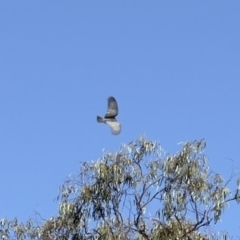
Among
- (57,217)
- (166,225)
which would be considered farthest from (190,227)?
(57,217)

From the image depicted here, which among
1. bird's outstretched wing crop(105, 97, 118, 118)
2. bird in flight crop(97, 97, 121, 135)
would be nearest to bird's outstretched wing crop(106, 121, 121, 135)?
bird in flight crop(97, 97, 121, 135)

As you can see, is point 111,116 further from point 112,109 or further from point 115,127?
point 115,127

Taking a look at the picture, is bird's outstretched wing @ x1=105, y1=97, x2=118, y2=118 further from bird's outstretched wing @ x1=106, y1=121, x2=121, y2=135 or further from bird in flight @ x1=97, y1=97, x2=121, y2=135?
bird's outstretched wing @ x1=106, y1=121, x2=121, y2=135

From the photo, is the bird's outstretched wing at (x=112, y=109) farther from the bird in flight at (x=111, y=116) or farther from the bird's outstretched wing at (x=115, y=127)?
the bird's outstretched wing at (x=115, y=127)

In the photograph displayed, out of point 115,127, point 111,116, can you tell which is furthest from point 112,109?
point 115,127

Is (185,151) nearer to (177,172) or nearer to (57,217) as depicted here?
(177,172)

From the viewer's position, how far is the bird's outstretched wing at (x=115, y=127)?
12152 mm

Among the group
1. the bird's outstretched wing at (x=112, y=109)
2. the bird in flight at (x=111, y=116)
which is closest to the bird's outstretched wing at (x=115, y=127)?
the bird in flight at (x=111, y=116)

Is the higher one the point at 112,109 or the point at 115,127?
the point at 112,109

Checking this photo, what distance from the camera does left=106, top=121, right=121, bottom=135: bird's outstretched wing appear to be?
39.9 ft

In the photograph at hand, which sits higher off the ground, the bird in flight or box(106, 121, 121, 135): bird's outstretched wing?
the bird in flight

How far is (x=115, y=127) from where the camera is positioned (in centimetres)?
1224

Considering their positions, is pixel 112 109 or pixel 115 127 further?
pixel 112 109

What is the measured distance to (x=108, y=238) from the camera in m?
12.7
